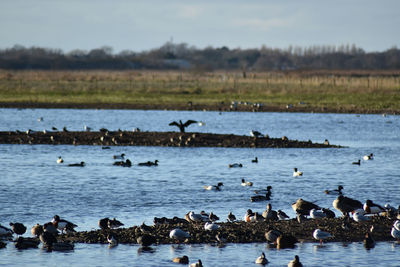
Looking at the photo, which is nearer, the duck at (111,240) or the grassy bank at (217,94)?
the duck at (111,240)

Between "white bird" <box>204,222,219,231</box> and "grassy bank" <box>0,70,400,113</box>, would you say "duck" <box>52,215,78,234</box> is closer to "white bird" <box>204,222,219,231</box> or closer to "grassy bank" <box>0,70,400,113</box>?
"white bird" <box>204,222,219,231</box>

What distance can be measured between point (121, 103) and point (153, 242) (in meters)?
48.9

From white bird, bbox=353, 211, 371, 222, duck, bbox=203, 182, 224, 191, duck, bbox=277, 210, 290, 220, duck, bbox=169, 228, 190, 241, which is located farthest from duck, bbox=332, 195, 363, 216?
duck, bbox=203, 182, 224, 191

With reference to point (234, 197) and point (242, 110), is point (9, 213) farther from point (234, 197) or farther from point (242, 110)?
point (242, 110)

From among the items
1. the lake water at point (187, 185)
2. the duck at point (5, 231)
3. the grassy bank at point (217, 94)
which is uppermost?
the grassy bank at point (217, 94)

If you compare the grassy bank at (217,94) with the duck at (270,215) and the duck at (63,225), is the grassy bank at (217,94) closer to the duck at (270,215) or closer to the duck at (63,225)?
the duck at (270,215)

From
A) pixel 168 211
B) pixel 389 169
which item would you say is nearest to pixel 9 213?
pixel 168 211

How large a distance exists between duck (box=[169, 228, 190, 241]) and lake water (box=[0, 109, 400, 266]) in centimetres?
26

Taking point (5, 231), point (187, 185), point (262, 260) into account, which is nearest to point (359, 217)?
point (262, 260)

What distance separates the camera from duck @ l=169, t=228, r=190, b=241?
15188mm

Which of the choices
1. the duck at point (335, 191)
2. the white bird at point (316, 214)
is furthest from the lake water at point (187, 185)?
the white bird at point (316, 214)

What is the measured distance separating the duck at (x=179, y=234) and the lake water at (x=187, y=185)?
0.84 ft

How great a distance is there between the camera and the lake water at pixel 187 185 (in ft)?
47.0

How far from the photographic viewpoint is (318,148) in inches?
1432
